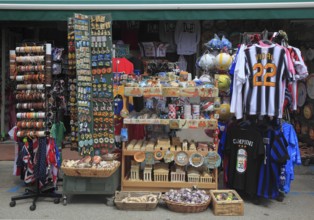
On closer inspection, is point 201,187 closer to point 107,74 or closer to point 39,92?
point 107,74

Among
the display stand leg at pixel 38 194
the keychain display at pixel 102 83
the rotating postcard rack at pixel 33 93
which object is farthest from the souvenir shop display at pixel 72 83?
the display stand leg at pixel 38 194

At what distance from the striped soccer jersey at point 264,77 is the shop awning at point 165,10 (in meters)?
1.22

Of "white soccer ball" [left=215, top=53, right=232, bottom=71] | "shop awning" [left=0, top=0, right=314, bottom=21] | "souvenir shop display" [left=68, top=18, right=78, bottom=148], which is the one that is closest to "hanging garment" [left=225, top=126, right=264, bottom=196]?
"white soccer ball" [left=215, top=53, right=232, bottom=71]

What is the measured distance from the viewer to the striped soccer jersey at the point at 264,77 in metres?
5.36

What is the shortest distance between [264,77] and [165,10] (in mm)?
2053

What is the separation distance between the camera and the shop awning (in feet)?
20.9

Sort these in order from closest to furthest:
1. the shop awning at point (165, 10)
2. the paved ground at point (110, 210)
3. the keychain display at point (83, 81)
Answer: the paved ground at point (110, 210) → the keychain display at point (83, 81) → the shop awning at point (165, 10)

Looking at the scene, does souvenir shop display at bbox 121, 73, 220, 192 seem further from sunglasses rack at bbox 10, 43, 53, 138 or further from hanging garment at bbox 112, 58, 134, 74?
hanging garment at bbox 112, 58, 134, 74

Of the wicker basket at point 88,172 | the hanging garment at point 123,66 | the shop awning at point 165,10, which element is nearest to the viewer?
the wicker basket at point 88,172

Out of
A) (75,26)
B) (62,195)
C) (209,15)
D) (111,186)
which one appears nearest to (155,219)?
(111,186)

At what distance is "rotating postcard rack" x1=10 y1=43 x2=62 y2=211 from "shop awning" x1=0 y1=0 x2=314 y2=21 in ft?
3.98

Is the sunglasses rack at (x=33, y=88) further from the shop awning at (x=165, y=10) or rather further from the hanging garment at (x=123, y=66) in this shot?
the hanging garment at (x=123, y=66)

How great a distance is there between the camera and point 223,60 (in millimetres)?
6027

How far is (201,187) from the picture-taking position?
5496 mm
